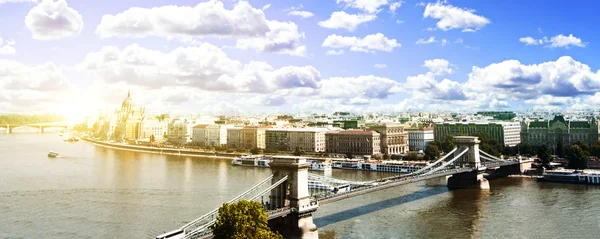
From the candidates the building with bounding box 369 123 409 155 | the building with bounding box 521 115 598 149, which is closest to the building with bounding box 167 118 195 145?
the building with bounding box 369 123 409 155

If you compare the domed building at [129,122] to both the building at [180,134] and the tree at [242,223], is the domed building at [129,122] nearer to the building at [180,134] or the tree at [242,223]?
the building at [180,134]

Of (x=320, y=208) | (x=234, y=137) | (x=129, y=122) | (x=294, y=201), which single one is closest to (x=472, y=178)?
(x=320, y=208)

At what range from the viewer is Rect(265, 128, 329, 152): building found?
155 feet

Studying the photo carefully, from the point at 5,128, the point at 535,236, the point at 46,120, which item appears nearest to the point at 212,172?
the point at 535,236

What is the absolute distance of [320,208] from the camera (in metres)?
19.6

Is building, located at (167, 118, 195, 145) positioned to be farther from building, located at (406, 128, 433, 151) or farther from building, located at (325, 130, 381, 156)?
building, located at (406, 128, 433, 151)

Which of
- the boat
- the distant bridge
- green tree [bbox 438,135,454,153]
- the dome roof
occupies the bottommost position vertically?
the boat

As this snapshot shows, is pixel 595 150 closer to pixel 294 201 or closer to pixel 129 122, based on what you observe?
pixel 294 201

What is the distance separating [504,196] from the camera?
23.5 m

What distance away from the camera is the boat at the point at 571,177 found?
86.1ft

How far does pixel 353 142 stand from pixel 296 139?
650 centimetres

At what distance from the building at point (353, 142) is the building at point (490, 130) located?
10337 mm

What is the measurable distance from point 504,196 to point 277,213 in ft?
Answer: 44.8

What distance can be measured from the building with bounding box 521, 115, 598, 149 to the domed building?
50.2 metres
